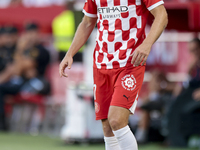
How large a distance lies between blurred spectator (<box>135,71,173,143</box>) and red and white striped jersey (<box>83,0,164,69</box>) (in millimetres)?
3917

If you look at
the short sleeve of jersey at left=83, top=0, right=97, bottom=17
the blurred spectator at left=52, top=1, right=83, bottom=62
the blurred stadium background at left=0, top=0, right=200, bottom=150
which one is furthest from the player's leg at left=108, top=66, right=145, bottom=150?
the blurred spectator at left=52, top=1, right=83, bottom=62

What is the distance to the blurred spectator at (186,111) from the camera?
23.5 feet

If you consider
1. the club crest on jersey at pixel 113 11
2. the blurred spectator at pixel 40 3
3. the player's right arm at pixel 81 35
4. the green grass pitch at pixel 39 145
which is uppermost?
the blurred spectator at pixel 40 3

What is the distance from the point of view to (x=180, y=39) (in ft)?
28.4

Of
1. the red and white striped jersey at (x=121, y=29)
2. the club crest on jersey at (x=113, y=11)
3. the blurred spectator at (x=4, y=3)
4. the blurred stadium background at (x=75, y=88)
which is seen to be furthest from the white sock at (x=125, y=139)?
the blurred spectator at (x=4, y=3)

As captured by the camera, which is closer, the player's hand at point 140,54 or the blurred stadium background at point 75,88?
the player's hand at point 140,54

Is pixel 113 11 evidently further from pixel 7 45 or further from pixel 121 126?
pixel 7 45

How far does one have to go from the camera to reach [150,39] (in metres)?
3.53

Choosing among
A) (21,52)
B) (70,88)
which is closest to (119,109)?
(70,88)

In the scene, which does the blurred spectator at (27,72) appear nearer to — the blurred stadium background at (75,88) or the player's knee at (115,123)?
the blurred stadium background at (75,88)

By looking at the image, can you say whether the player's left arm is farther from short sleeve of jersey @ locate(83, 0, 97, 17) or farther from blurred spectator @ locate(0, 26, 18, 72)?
blurred spectator @ locate(0, 26, 18, 72)

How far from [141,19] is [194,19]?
298 centimetres

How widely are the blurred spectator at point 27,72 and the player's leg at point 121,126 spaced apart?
5.72m

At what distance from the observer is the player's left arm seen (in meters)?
3.47
